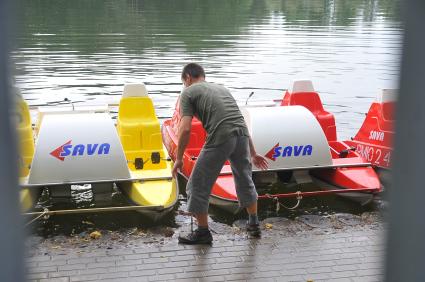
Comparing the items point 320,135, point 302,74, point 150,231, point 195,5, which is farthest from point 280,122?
point 195,5

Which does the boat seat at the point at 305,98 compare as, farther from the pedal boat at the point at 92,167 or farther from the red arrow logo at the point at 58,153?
the red arrow logo at the point at 58,153

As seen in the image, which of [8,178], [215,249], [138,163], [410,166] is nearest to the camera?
[8,178]

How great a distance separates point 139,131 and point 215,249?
2.61m

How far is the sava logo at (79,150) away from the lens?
6.68 m

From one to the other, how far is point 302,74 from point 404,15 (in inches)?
731

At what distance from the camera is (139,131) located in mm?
7984

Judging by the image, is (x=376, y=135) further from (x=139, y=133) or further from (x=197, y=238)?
(x=197, y=238)

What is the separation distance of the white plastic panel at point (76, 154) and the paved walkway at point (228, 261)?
1.12 m

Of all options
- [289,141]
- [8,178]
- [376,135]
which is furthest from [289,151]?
[8,178]

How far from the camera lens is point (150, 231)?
6508 millimetres

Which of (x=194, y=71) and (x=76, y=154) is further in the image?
(x=76, y=154)

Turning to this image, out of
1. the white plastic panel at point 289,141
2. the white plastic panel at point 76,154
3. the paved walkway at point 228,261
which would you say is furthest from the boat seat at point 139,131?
the paved walkway at point 228,261

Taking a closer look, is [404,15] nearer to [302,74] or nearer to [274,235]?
[274,235]

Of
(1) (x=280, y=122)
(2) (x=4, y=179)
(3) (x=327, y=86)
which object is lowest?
→ (3) (x=327, y=86)
